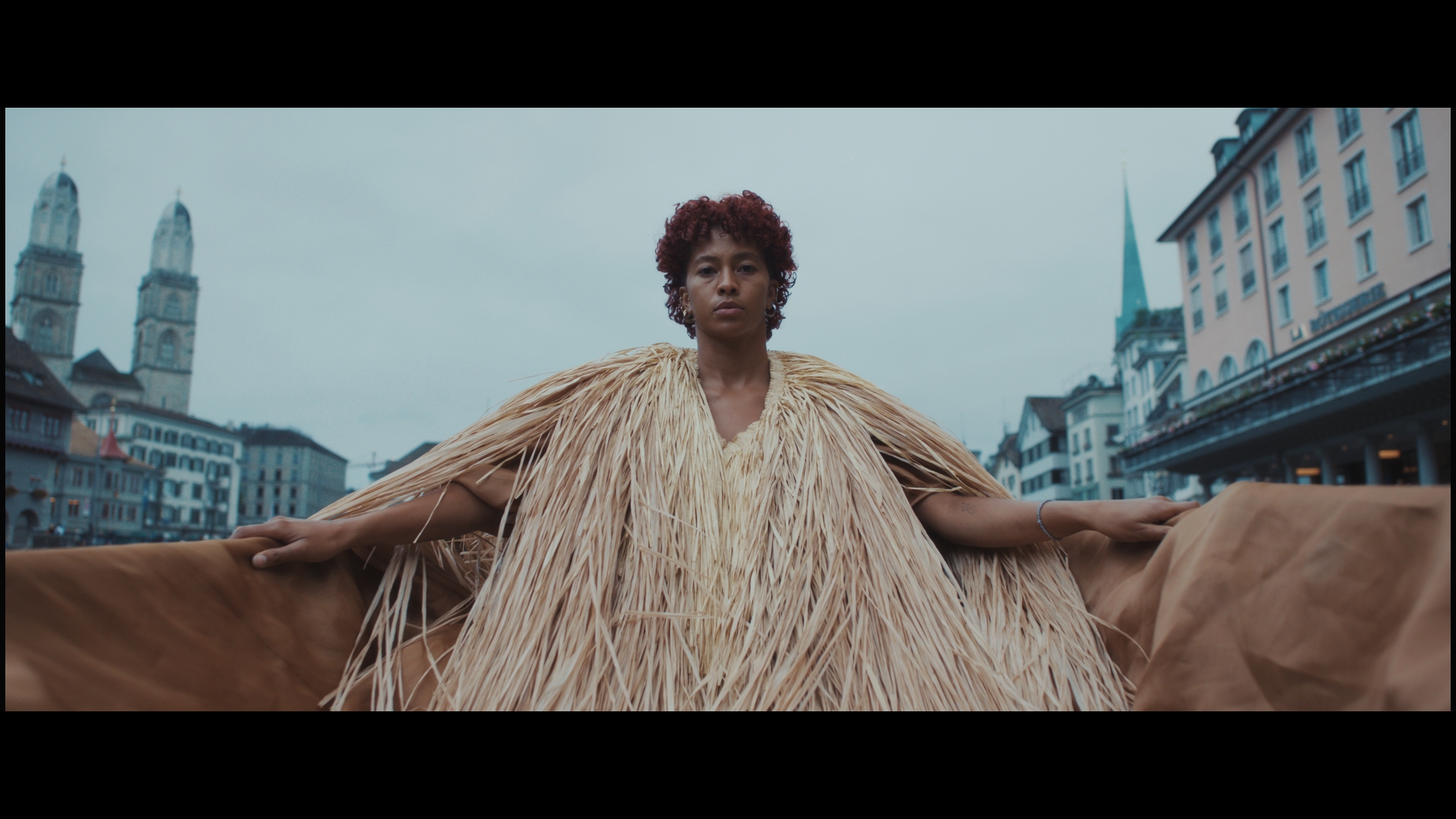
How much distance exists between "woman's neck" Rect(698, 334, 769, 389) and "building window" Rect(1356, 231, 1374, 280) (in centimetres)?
1860

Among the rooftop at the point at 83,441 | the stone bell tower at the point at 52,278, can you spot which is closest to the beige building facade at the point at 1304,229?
the stone bell tower at the point at 52,278

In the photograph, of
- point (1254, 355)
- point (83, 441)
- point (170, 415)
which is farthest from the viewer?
point (170, 415)

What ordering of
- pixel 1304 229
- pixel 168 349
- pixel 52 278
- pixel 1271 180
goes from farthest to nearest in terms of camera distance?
pixel 168 349, pixel 52 278, pixel 1271 180, pixel 1304 229

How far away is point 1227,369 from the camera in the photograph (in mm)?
21125

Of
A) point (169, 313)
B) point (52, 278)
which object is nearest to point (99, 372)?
point (52, 278)

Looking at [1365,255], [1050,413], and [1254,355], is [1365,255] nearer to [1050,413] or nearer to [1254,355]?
[1254,355]

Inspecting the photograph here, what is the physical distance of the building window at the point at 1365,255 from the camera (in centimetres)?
1479

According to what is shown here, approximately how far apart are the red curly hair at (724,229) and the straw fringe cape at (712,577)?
11.9 inches

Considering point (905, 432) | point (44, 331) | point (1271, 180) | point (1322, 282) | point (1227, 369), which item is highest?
point (1271, 180)

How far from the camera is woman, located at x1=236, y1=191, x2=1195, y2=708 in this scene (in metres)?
1.08

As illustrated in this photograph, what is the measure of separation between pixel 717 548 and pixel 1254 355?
2307 centimetres

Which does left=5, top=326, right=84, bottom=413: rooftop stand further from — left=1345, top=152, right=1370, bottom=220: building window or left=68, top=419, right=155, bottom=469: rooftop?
left=1345, top=152, right=1370, bottom=220: building window

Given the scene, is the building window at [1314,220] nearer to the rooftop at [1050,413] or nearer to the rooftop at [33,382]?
the rooftop at [1050,413]

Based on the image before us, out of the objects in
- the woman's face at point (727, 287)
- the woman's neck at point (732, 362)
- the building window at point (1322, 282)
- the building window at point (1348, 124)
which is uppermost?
the building window at point (1348, 124)
